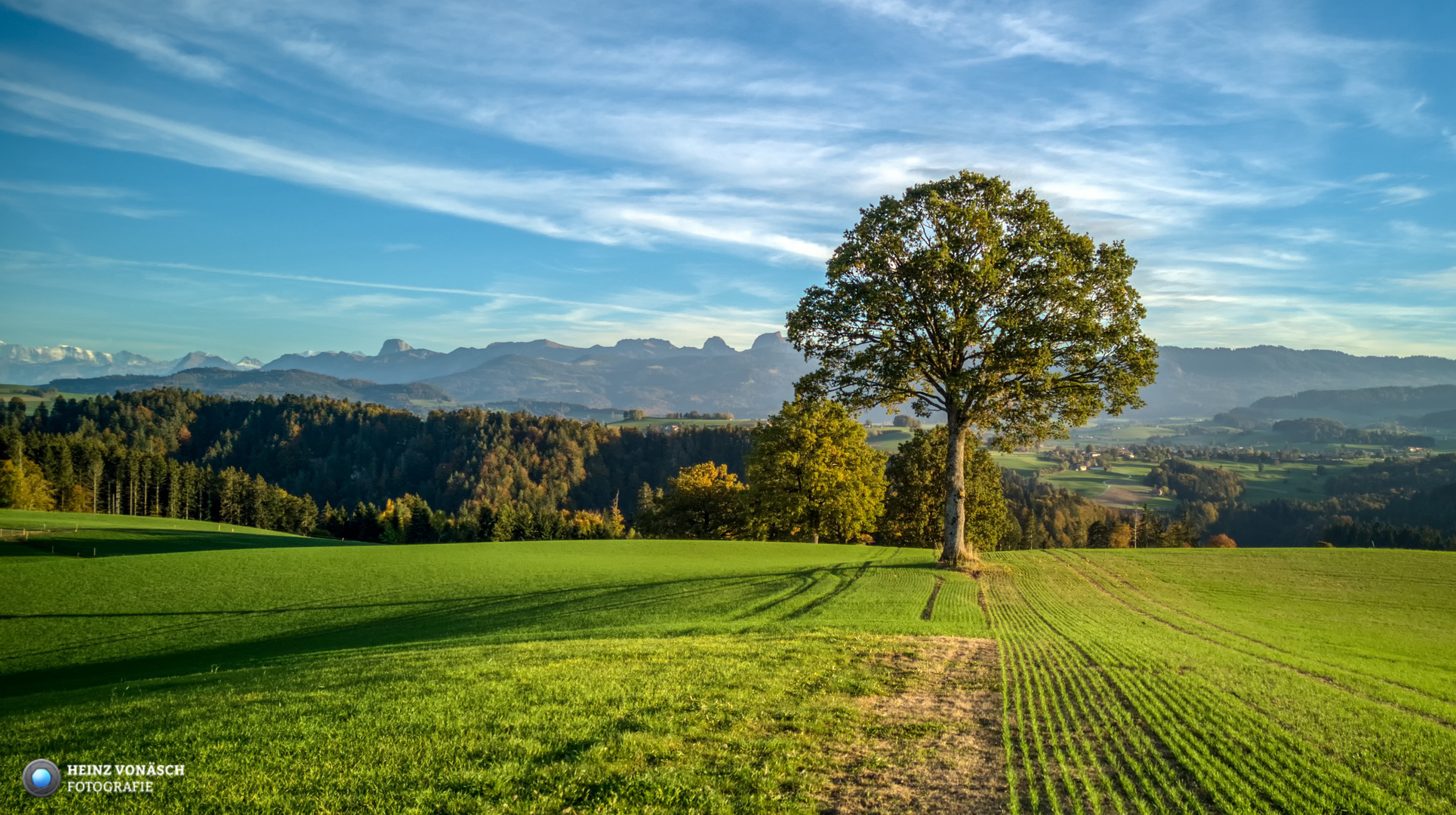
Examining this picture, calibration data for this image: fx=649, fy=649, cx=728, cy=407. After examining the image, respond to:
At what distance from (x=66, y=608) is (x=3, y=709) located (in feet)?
64.8

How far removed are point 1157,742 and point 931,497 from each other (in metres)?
51.0

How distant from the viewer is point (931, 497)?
5822cm

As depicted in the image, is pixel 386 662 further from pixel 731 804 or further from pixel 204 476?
pixel 204 476

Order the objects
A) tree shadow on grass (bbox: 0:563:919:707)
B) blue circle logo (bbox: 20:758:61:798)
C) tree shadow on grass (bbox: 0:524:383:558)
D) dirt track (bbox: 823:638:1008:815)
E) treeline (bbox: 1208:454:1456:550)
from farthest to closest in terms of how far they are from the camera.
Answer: treeline (bbox: 1208:454:1456:550) → tree shadow on grass (bbox: 0:524:383:558) → tree shadow on grass (bbox: 0:563:919:707) → dirt track (bbox: 823:638:1008:815) → blue circle logo (bbox: 20:758:61:798)

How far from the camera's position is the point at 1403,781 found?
25.5ft

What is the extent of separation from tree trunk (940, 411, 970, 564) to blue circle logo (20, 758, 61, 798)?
2714 cm

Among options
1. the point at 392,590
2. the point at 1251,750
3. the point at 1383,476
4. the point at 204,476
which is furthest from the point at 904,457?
the point at 1383,476

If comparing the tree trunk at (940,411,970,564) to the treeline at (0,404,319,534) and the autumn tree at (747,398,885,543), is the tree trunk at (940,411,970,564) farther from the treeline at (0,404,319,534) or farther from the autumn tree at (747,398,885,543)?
the treeline at (0,404,319,534)

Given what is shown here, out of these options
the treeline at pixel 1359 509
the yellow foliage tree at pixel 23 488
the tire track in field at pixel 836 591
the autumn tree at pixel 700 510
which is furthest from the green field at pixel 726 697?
the treeline at pixel 1359 509

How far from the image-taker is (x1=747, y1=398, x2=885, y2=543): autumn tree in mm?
51219

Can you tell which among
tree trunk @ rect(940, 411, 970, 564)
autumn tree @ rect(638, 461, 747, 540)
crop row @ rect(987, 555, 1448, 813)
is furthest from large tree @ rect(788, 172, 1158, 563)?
autumn tree @ rect(638, 461, 747, 540)

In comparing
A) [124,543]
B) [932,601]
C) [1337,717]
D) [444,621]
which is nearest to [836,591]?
[932,601]

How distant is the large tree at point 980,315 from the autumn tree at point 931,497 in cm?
2822

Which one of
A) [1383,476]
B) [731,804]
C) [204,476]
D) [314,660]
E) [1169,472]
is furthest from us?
[1169,472]
